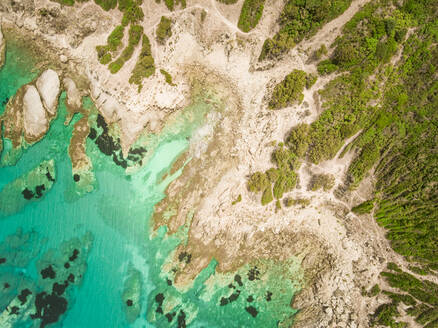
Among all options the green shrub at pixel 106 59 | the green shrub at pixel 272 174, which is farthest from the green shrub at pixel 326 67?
the green shrub at pixel 106 59

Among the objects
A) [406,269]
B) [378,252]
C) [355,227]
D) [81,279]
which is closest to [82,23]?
[81,279]

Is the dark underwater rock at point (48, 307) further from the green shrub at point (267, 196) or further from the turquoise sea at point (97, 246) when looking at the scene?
the green shrub at point (267, 196)

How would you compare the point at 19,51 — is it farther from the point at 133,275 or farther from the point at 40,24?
the point at 133,275

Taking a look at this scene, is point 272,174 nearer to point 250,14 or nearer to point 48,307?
point 250,14

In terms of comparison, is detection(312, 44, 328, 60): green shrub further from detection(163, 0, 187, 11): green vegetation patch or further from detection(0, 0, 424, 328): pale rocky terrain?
detection(163, 0, 187, 11): green vegetation patch

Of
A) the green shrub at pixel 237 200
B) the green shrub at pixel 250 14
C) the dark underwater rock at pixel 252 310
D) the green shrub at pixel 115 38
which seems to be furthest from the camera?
the dark underwater rock at pixel 252 310

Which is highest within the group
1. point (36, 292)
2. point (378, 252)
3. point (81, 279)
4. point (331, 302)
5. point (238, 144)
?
point (238, 144)

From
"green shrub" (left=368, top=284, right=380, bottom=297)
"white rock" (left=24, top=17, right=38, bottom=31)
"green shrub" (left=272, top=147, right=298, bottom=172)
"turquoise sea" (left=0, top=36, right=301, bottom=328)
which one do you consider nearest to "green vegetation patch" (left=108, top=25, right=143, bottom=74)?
"turquoise sea" (left=0, top=36, right=301, bottom=328)
